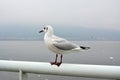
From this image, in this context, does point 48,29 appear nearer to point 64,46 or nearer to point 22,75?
point 64,46

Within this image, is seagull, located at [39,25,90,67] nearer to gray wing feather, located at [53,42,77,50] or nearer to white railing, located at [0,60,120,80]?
gray wing feather, located at [53,42,77,50]

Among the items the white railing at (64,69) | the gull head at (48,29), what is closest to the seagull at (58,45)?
the gull head at (48,29)

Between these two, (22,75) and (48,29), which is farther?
(48,29)

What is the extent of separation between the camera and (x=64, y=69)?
2.01 m

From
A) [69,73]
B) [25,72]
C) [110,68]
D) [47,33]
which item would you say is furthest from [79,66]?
[47,33]

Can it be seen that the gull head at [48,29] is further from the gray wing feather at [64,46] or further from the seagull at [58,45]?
the gray wing feather at [64,46]

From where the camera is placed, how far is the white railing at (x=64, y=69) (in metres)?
1.83

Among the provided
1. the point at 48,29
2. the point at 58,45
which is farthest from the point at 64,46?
the point at 48,29

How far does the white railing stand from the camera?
183cm

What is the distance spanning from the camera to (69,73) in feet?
6.48

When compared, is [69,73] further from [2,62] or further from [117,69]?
[2,62]

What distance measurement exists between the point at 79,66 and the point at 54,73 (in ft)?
0.72

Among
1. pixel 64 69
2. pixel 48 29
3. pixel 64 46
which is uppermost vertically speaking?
pixel 48 29

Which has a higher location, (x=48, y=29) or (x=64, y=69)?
(x=48, y=29)
